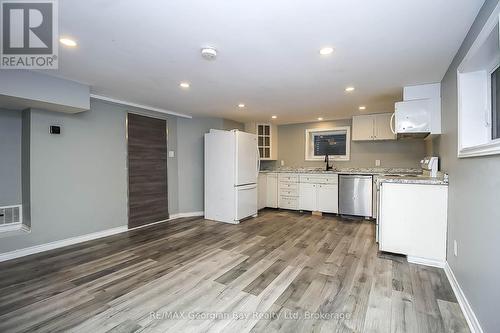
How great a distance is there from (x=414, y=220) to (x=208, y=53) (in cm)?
282

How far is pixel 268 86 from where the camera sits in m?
3.09

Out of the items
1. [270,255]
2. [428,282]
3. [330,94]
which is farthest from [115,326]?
[330,94]

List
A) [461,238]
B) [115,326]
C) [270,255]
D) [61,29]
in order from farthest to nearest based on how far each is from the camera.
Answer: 1. [270,255]
2. [461,238]
3. [61,29]
4. [115,326]

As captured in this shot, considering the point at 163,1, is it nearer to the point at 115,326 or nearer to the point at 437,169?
the point at 115,326

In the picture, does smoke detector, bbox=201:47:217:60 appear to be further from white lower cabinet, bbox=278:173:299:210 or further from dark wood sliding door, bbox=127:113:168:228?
white lower cabinet, bbox=278:173:299:210

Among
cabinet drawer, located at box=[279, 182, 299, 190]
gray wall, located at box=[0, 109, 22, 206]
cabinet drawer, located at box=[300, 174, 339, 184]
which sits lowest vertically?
cabinet drawer, located at box=[279, 182, 299, 190]

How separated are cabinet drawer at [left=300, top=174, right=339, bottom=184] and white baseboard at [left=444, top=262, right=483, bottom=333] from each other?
269 centimetres

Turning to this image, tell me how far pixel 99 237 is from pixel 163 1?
3472 mm

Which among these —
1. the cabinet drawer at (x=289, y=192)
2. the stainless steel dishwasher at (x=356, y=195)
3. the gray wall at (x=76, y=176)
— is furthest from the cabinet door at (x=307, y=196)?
the gray wall at (x=76, y=176)

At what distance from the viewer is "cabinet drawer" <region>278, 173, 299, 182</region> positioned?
532cm

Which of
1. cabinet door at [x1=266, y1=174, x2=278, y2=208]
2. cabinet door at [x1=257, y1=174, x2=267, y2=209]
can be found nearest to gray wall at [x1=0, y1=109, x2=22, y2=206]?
cabinet door at [x1=257, y1=174, x2=267, y2=209]

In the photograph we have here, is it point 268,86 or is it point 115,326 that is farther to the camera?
point 268,86

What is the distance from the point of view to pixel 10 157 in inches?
117

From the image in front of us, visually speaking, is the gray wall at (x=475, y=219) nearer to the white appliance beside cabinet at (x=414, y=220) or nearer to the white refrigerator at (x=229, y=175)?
the white appliance beside cabinet at (x=414, y=220)
